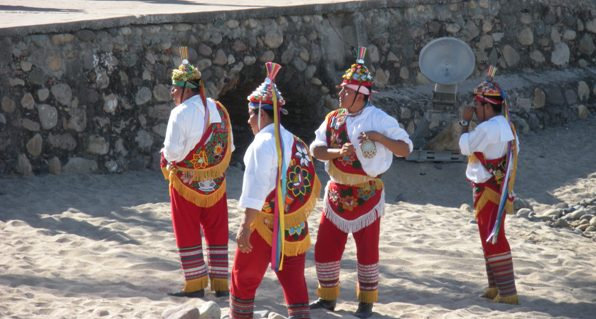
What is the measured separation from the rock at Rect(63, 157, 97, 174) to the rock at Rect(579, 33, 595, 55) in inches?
315

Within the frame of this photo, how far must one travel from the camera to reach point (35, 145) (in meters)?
10.3

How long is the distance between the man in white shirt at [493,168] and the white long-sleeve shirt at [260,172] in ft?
6.07

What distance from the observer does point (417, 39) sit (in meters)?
13.6

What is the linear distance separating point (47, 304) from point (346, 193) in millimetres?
2010

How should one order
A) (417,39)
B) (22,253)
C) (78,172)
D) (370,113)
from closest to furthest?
(370,113)
(22,253)
(78,172)
(417,39)

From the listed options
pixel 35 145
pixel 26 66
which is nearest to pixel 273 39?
pixel 26 66

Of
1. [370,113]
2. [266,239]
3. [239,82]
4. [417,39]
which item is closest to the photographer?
[266,239]

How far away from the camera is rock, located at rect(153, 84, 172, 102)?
1109 centimetres

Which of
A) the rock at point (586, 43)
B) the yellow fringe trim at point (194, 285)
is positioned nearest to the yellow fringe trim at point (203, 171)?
the yellow fringe trim at point (194, 285)

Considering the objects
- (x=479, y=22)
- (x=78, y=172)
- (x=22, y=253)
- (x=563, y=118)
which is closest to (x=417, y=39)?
(x=479, y=22)

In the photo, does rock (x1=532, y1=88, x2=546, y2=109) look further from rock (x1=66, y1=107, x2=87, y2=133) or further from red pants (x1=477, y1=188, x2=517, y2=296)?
red pants (x1=477, y1=188, x2=517, y2=296)

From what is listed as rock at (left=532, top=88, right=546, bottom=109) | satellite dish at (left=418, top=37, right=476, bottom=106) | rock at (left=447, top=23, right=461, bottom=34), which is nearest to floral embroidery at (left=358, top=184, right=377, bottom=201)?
satellite dish at (left=418, top=37, right=476, bottom=106)

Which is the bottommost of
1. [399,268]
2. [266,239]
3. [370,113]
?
[399,268]

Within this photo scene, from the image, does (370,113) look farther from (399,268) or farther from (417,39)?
(417,39)
